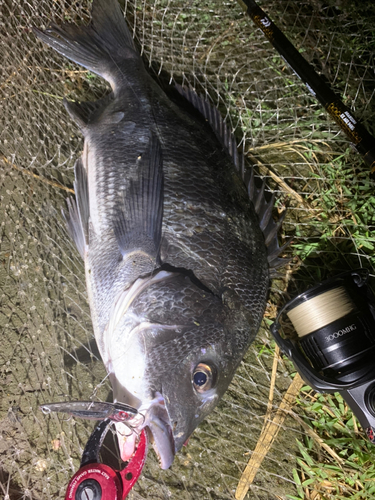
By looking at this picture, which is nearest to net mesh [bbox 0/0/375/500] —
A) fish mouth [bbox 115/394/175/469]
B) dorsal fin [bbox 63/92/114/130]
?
dorsal fin [bbox 63/92/114/130]

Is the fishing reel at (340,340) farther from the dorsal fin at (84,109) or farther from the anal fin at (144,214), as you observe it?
the dorsal fin at (84,109)

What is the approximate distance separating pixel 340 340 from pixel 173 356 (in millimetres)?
992

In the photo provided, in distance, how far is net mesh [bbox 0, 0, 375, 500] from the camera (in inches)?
95.4

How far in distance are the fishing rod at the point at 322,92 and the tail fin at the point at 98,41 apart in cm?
95

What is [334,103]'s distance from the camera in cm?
230

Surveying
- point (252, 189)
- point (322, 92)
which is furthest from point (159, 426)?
point (322, 92)

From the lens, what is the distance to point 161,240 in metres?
1.95

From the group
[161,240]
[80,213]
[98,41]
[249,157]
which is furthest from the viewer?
[249,157]

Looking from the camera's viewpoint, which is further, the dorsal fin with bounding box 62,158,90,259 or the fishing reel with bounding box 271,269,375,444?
the dorsal fin with bounding box 62,158,90,259

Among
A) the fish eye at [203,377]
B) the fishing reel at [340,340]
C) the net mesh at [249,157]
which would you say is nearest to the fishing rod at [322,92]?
the net mesh at [249,157]

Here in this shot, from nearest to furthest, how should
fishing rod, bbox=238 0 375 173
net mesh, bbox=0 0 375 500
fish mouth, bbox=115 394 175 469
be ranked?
fish mouth, bbox=115 394 175 469 < fishing rod, bbox=238 0 375 173 < net mesh, bbox=0 0 375 500

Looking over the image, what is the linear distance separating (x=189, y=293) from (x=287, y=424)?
1.45 meters

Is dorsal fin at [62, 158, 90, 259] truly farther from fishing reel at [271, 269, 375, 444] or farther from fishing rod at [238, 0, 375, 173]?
fishing rod at [238, 0, 375, 173]

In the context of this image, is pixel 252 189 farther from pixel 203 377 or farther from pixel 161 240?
pixel 203 377
